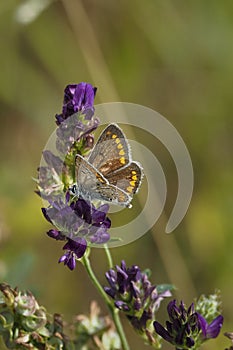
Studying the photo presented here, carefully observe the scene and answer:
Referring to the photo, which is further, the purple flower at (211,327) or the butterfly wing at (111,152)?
the purple flower at (211,327)

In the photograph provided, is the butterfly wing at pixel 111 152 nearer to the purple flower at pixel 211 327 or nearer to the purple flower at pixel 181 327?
the purple flower at pixel 181 327

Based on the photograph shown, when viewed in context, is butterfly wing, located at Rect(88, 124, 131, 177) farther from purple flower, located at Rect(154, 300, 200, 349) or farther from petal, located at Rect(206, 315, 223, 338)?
petal, located at Rect(206, 315, 223, 338)

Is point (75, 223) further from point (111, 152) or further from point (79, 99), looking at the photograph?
point (79, 99)

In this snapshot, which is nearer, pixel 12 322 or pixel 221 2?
pixel 12 322

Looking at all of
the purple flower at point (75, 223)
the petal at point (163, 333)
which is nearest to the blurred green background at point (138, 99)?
the petal at point (163, 333)

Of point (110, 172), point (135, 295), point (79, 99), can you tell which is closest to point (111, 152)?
point (110, 172)

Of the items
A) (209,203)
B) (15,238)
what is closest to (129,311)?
(15,238)

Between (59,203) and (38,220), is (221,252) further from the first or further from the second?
(59,203)
